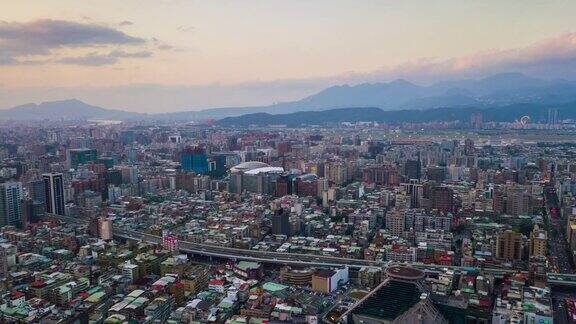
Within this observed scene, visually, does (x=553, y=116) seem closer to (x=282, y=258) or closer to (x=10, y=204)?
(x=282, y=258)

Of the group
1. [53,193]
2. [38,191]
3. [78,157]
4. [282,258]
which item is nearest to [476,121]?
[78,157]

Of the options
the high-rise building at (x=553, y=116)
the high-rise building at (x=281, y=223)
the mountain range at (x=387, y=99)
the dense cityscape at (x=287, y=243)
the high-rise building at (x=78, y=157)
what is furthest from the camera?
the mountain range at (x=387, y=99)

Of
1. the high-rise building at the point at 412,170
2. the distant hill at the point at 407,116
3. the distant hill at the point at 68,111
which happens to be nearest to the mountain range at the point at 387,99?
the distant hill at the point at 68,111

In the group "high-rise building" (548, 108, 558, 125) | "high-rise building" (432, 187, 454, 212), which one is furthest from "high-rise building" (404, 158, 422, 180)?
"high-rise building" (548, 108, 558, 125)

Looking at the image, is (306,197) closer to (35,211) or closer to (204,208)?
(204,208)

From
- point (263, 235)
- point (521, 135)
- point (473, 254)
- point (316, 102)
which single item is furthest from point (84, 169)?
point (316, 102)

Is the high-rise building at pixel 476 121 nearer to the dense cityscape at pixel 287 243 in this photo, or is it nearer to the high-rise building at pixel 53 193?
the dense cityscape at pixel 287 243
